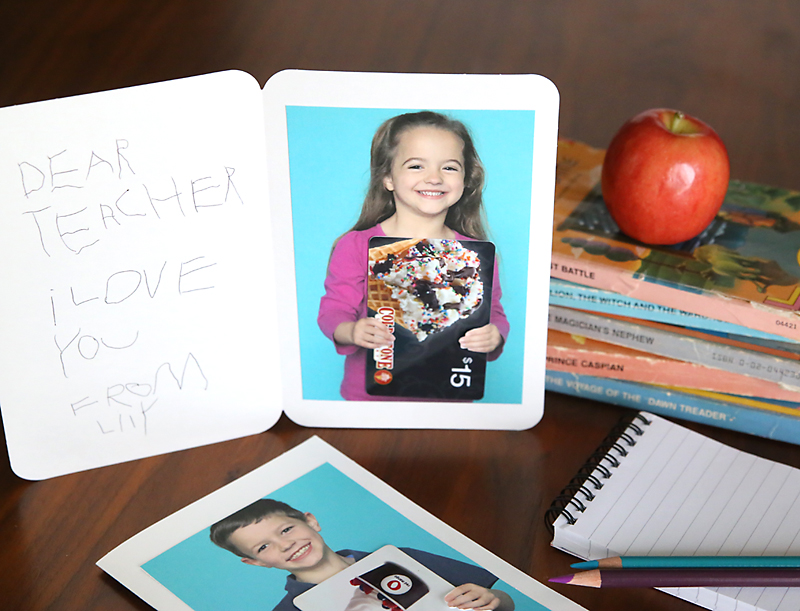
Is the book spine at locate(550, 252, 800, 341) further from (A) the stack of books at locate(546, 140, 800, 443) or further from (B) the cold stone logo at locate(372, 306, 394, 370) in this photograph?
(B) the cold stone logo at locate(372, 306, 394, 370)

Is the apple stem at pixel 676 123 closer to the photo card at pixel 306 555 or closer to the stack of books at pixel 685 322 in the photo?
the stack of books at pixel 685 322

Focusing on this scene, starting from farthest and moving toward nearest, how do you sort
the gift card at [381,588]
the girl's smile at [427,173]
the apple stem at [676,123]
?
the apple stem at [676,123] → the girl's smile at [427,173] → the gift card at [381,588]

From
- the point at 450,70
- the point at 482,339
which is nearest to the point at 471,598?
the point at 482,339

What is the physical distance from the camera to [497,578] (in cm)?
60

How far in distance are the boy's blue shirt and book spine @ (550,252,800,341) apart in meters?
0.30

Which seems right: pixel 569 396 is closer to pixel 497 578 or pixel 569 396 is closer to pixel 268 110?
pixel 497 578

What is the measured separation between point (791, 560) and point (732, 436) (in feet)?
0.58

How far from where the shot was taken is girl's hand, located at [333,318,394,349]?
28.9 inches

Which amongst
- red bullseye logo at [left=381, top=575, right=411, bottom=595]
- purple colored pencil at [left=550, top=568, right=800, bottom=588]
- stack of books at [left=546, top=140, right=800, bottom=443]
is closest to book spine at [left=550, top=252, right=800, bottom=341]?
stack of books at [left=546, top=140, right=800, bottom=443]

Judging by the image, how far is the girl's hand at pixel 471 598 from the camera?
576mm

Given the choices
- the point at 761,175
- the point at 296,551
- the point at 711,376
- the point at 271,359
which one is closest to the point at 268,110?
the point at 271,359

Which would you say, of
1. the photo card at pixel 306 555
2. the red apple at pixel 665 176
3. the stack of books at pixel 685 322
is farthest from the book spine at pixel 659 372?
the photo card at pixel 306 555

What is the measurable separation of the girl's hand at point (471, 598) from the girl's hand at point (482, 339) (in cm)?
22

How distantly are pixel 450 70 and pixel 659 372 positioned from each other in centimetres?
62
